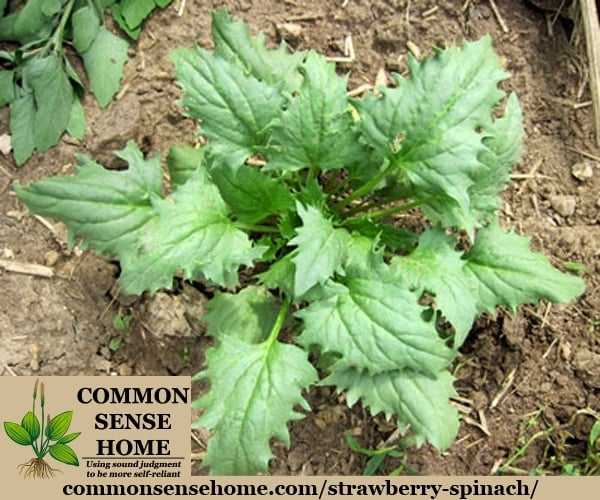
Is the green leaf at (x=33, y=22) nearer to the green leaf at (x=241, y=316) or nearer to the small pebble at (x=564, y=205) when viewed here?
the green leaf at (x=241, y=316)

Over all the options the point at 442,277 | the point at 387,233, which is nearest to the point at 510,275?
the point at 442,277

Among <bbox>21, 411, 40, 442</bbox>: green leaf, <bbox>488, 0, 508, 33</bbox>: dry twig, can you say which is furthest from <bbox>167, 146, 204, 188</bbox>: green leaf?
<bbox>488, 0, 508, 33</bbox>: dry twig

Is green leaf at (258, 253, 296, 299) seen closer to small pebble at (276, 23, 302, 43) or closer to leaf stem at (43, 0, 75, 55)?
small pebble at (276, 23, 302, 43)

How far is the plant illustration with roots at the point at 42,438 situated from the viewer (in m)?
2.54

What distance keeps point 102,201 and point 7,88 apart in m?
0.83

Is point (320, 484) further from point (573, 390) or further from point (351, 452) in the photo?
point (573, 390)

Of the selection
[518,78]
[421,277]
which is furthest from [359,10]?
[421,277]

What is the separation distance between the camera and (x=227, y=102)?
A: 2322 mm

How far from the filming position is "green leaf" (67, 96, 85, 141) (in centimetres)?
276

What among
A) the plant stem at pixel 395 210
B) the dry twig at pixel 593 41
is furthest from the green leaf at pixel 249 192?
the dry twig at pixel 593 41

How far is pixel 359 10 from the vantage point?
2.90 meters

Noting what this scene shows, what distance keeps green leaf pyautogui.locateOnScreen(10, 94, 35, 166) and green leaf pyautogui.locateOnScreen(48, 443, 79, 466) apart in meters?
0.99

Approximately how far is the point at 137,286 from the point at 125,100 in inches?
36.3

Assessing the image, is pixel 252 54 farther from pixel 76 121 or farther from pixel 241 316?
pixel 241 316
